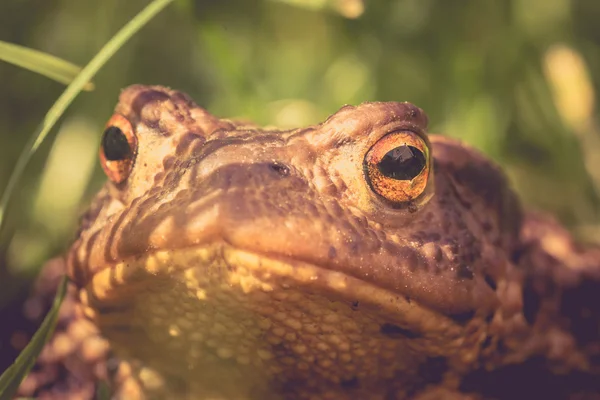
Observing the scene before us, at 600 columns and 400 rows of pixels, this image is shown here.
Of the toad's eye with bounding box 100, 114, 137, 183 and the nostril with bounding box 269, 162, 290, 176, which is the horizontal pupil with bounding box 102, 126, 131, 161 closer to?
the toad's eye with bounding box 100, 114, 137, 183

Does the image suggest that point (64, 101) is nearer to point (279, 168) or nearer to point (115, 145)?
point (115, 145)

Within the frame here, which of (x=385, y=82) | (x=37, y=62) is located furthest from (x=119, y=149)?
(x=385, y=82)

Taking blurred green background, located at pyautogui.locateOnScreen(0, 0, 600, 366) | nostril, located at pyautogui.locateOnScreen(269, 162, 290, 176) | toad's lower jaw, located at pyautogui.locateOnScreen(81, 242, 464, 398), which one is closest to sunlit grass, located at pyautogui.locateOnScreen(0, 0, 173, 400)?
toad's lower jaw, located at pyautogui.locateOnScreen(81, 242, 464, 398)

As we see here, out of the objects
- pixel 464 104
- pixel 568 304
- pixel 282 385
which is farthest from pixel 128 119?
pixel 464 104

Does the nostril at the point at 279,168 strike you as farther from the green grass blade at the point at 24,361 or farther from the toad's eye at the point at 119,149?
the green grass blade at the point at 24,361

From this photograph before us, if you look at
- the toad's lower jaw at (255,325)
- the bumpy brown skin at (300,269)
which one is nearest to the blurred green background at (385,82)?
the bumpy brown skin at (300,269)

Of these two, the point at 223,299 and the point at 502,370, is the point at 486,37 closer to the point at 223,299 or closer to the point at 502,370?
the point at 502,370
